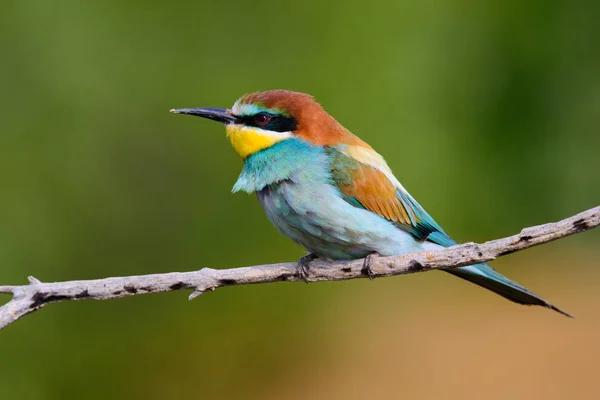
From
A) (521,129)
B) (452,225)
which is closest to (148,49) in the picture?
(452,225)

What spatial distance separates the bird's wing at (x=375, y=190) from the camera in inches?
108

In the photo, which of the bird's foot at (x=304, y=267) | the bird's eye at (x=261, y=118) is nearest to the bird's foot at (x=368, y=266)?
the bird's foot at (x=304, y=267)

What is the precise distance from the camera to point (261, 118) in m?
2.76

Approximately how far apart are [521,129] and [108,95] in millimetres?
2771

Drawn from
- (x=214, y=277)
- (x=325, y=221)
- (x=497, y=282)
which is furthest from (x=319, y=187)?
(x=497, y=282)

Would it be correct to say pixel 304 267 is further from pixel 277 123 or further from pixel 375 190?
pixel 277 123

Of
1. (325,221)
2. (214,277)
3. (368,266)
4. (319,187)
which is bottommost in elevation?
(214,277)

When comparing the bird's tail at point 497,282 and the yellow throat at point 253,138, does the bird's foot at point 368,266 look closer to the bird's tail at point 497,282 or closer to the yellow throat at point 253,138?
the bird's tail at point 497,282

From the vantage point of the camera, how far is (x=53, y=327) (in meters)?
4.39

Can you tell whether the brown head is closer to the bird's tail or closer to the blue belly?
the blue belly

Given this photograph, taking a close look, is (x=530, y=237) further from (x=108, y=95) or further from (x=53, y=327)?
(x=108, y=95)

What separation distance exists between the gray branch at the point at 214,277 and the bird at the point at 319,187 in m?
0.23

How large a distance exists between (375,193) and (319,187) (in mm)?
234

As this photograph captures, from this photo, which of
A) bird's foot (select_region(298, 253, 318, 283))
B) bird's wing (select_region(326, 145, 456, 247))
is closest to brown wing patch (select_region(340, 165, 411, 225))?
bird's wing (select_region(326, 145, 456, 247))
